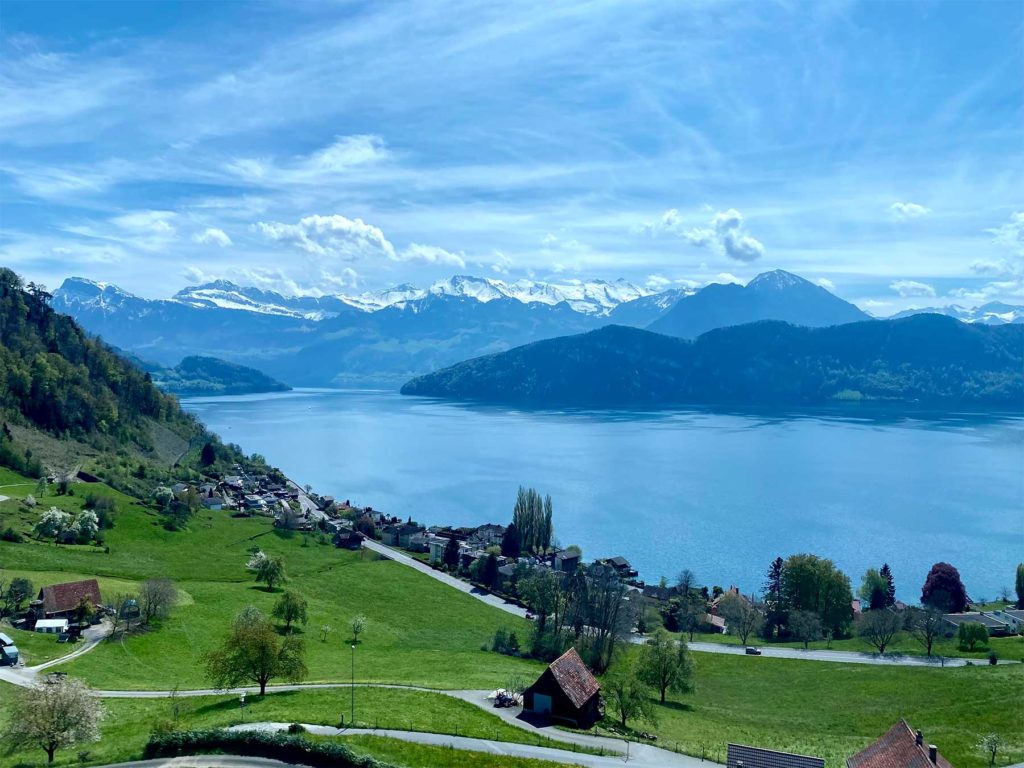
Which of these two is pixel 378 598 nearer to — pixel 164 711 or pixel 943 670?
pixel 164 711

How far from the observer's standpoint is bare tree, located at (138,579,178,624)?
2021 inches

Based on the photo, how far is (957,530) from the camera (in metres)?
119

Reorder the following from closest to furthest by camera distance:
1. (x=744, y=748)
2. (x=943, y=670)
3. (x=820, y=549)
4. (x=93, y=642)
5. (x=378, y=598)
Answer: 1. (x=744, y=748)
2. (x=93, y=642)
3. (x=943, y=670)
4. (x=378, y=598)
5. (x=820, y=549)

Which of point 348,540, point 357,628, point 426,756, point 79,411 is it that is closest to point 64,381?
point 79,411

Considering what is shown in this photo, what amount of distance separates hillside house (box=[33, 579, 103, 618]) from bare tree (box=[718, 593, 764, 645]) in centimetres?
5327

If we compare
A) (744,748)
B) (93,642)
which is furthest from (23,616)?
(744,748)

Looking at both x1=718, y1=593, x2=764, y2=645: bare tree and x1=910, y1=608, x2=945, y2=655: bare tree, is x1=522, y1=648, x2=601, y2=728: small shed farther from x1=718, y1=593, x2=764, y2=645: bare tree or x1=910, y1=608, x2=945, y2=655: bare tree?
x1=910, y1=608, x2=945, y2=655: bare tree

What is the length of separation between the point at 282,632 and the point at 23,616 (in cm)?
1694

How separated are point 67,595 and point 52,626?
12.4 ft

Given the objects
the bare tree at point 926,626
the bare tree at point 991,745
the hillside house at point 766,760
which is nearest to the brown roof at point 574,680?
the hillside house at point 766,760

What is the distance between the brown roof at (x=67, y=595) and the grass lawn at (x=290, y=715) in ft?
45.8

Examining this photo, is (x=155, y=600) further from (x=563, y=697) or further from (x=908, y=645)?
(x=908, y=645)

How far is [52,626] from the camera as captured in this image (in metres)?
47.4

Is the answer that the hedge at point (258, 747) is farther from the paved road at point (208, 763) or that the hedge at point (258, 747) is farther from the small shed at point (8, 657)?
the small shed at point (8, 657)
